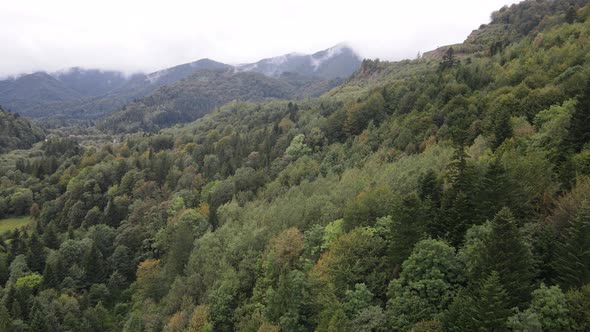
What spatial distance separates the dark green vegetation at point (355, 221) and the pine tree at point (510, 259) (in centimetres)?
12

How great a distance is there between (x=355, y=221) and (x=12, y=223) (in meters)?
137

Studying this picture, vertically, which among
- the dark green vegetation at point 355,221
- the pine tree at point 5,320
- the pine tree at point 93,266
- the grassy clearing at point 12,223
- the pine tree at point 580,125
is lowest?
the grassy clearing at point 12,223

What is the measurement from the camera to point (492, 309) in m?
29.7

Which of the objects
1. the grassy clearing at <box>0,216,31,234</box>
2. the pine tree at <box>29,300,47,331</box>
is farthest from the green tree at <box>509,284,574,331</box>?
the grassy clearing at <box>0,216,31,234</box>

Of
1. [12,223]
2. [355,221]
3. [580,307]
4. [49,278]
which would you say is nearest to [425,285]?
[580,307]

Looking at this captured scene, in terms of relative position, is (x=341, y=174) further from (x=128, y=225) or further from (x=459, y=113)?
(x=128, y=225)

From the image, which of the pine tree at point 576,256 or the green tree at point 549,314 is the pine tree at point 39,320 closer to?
the green tree at point 549,314

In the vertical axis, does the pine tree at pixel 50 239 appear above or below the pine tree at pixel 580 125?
below

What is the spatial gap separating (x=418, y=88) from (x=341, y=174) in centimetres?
3723

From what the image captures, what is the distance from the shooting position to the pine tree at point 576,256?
101ft

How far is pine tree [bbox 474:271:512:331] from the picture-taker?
29406 mm

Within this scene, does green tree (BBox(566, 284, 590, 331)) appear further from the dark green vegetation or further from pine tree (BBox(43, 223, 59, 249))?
pine tree (BBox(43, 223, 59, 249))

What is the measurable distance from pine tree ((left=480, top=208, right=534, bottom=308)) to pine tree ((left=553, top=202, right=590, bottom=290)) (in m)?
2.21

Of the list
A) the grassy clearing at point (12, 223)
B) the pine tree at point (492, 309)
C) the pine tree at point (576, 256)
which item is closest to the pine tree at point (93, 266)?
the grassy clearing at point (12, 223)
